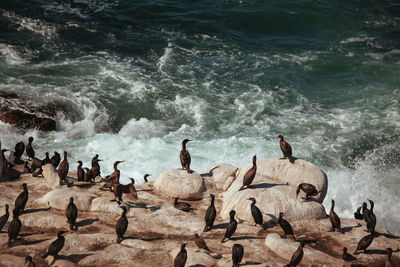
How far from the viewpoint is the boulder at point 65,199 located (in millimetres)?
14531

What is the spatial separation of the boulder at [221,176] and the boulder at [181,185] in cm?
75

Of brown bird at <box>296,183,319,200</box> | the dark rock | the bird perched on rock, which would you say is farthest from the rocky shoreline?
the dark rock

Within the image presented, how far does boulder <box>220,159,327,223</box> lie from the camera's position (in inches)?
571

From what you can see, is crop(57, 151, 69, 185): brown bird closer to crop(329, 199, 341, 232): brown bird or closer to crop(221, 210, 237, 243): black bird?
crop(221, 210, 237, 243): black bird

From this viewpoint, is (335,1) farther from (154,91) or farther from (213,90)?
(154,91)

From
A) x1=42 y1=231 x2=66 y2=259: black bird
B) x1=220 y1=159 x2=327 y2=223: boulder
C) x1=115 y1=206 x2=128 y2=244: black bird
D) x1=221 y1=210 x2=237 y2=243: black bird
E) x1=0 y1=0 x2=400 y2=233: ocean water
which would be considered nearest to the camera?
x1=42 y1=231 x2=66 y2=259: black bird

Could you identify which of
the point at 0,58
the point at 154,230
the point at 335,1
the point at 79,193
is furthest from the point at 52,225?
the point at 335,1

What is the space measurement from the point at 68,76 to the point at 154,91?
5552mm

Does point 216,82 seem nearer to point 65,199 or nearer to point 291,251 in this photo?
point 65,199

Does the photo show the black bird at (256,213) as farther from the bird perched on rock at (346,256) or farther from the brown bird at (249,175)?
the bird perched on rock at (346,256)

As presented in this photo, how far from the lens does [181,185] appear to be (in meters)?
16.0

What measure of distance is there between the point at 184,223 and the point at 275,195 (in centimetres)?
304

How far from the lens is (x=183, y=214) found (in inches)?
581

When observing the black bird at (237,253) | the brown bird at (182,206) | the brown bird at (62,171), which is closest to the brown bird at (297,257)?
the black bird at (237,253)
